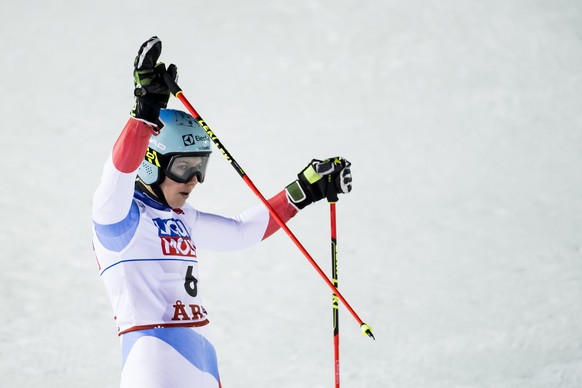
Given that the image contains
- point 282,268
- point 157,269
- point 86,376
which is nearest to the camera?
point 157,269

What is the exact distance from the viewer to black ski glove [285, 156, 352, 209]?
371 centimetres

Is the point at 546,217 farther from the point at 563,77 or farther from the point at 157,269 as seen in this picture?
the point at 157,269

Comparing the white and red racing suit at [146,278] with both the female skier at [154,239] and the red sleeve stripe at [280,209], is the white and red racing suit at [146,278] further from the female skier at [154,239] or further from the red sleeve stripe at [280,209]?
the red sleeve stripe at [280,209]

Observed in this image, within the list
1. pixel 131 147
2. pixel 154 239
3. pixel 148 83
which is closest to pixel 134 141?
pixel 131 147

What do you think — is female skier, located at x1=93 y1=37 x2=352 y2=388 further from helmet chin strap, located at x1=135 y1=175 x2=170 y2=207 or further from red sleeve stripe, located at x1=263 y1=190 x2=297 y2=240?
red sleeve stripe, located at x1=263 y1=190 x2=297 y2=240

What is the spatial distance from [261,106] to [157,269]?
4.98 meters

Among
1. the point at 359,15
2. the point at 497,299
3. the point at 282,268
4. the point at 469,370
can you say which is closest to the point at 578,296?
the point at 497,299

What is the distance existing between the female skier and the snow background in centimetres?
152

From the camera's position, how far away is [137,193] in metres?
3.35

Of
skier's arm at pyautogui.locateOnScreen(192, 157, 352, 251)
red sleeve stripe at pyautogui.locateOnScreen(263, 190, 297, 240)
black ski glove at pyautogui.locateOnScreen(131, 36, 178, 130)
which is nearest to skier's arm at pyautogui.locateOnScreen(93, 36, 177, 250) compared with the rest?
black ski glove at pyautogui.locateOnScreen(131, 36, 178, 130)

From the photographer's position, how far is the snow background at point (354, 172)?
5004mm

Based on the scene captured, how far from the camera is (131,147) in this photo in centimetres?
294

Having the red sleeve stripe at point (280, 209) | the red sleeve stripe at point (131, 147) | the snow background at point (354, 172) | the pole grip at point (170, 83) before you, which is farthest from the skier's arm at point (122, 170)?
the snow background at point (354, 172)

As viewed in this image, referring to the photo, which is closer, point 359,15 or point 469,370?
point 469,370
